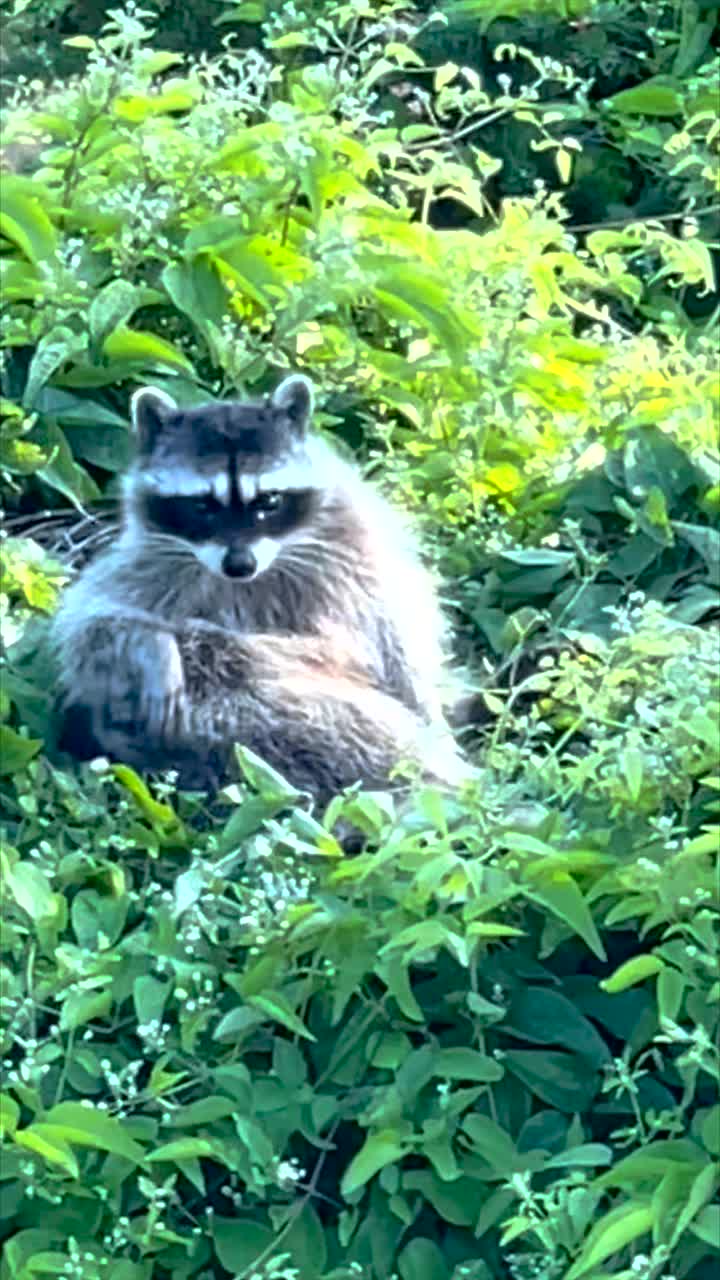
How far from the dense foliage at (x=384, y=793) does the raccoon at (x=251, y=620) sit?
103 millimetres

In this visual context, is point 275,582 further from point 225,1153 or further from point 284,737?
point 225,1153

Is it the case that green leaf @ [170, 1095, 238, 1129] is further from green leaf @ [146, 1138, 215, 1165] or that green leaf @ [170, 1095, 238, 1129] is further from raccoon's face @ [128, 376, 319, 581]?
raccoon's face @ [128, 376, 319, 581]

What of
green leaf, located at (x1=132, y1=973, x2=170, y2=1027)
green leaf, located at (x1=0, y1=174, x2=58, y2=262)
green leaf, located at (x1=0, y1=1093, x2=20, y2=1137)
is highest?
green leaf, located at (x1=0, y1=174, x2=58, y2=262)

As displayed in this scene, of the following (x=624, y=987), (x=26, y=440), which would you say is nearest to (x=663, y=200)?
(x=26, y=440)

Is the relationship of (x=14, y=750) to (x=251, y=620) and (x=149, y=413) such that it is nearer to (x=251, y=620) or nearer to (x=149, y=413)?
(x=251, y=620)

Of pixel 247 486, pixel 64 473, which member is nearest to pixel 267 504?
pixel 247 486

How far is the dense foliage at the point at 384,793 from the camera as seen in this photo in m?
4.28

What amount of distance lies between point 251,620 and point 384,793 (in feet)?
1.66

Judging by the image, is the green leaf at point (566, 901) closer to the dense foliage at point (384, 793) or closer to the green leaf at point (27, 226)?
the dense foliage at point (384, 793)

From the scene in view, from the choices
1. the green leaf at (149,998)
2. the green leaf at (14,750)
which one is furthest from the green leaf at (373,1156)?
the green leaf at (14,750)

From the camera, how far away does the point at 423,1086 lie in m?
4.33

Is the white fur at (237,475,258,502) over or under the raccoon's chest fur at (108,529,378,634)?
over

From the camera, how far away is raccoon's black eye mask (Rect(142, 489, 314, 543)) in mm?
5039

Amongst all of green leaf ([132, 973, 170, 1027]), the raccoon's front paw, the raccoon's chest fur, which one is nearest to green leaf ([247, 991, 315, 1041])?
green leaf ([132, 973, 170, 1027])
